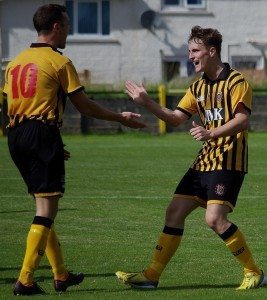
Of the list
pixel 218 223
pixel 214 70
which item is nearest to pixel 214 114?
pixel 214 70

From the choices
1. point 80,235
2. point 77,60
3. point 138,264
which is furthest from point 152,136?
point 138,264

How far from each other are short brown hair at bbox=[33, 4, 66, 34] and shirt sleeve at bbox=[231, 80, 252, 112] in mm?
1334

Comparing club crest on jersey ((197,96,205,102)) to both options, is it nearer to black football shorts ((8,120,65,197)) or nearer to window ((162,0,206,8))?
black football shorts ((8,120,65,197))

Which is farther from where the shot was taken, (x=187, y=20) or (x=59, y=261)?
(x=187, y=20)

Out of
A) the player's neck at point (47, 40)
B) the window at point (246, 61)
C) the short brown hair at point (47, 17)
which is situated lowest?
the window at point (246, 61)

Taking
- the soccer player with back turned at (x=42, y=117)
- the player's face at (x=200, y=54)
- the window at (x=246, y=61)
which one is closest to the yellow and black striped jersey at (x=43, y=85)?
the soccer player with back turned at (x=42, y=117)

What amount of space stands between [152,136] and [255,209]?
15553 millimetres

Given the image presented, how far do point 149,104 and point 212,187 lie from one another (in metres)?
0.74

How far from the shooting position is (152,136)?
29.7 m

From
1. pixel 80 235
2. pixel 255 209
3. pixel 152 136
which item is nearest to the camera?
pixel 80 235

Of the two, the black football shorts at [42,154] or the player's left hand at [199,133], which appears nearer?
the player's left hand at [199,133]

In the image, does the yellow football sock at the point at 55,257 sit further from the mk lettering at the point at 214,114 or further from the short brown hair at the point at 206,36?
the short brown hair at the point at 206,36

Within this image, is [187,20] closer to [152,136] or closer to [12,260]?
[152,136]

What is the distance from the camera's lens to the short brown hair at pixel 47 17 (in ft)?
28.2
